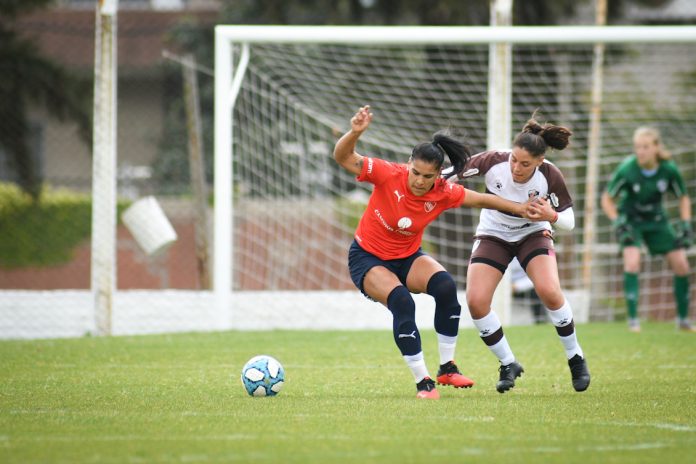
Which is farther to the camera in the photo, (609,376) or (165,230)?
(165,230)

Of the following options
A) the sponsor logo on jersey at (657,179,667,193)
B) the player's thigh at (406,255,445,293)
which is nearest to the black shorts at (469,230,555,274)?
the player's thigh at (406,255,445,293)

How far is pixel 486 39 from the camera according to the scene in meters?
13.1

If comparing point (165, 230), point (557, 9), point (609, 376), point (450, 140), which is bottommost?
point (609, 376)

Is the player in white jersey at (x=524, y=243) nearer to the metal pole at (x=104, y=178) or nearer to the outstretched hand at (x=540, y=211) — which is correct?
the outstretched hand at (x=540, y=211)

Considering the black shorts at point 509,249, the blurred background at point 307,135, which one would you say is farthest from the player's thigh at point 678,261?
the black shorts at point 509,249

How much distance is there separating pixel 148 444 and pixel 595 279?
13.0 metres

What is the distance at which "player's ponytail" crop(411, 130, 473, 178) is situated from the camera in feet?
23.3

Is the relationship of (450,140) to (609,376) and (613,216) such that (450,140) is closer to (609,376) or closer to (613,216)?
(609,376)

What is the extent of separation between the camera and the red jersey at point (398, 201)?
7359 mm

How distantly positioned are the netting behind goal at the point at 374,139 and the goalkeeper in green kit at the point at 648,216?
252cm

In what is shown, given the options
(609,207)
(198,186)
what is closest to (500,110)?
(609,207)

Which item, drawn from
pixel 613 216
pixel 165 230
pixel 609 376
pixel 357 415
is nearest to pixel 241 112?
pixel 165 230

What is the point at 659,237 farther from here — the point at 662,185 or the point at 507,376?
the point at 507,376

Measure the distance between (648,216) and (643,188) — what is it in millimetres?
396
